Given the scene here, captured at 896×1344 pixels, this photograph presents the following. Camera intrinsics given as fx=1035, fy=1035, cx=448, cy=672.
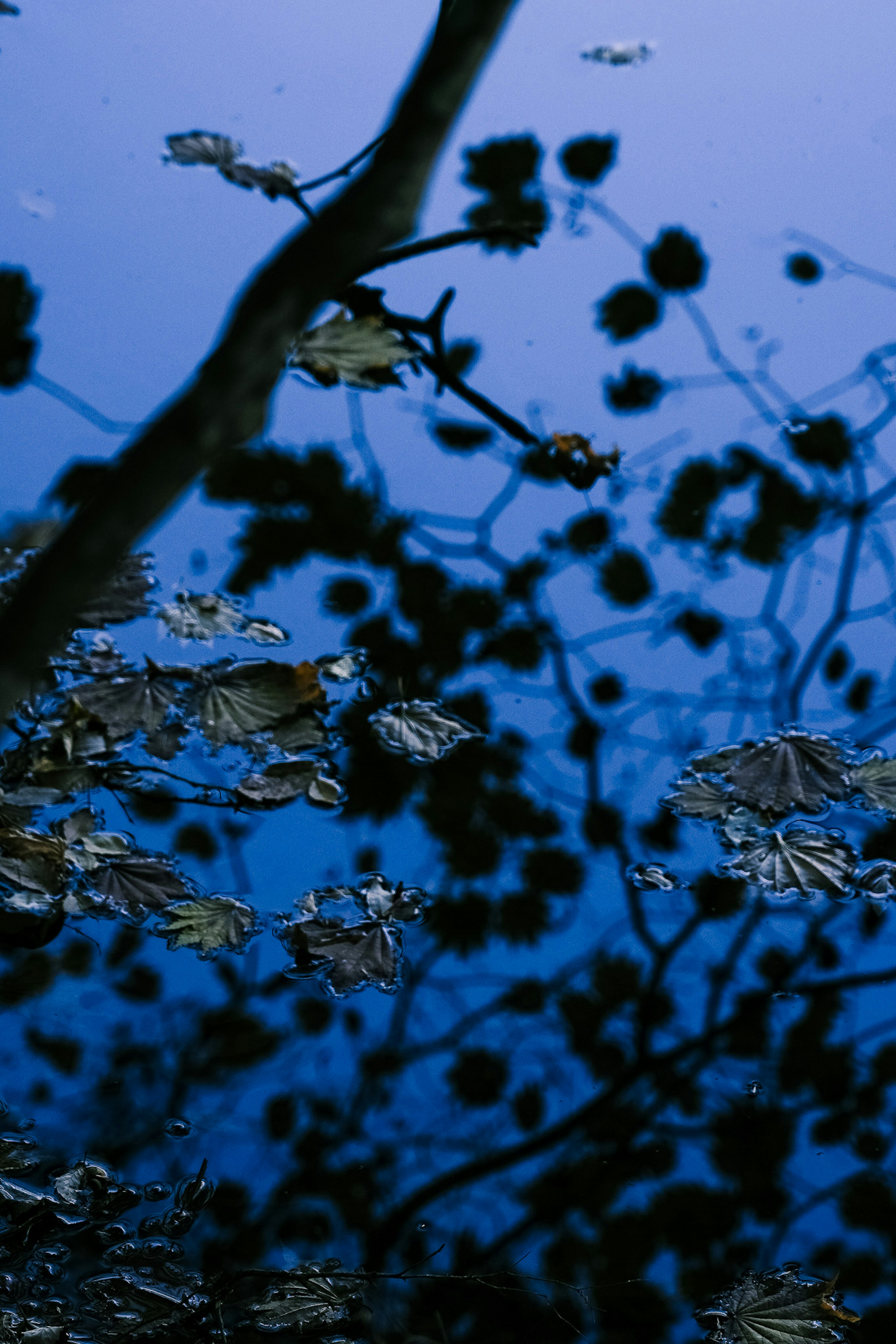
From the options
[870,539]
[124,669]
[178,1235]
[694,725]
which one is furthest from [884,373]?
[178,1235]

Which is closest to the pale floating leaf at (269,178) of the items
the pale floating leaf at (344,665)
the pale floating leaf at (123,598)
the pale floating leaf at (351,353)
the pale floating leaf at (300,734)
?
the pale floating leaf at (351,353)

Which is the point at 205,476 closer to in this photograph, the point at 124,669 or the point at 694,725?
the point at 124,669

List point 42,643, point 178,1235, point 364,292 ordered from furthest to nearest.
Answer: point 364,292 → point 178,1235 → point 42,643

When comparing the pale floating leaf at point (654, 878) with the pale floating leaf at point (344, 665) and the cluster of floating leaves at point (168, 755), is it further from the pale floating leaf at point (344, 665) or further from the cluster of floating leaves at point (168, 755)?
the pale floating leaf at point (344, 665)

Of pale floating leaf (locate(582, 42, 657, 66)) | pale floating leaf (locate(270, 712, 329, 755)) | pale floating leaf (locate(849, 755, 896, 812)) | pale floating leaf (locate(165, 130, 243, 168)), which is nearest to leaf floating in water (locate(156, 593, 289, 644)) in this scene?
pale floating leaf (locate(270, 712, 329, 755))

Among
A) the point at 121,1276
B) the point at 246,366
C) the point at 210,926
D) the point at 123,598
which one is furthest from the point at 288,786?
the point at 246,366

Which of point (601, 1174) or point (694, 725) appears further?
point (694, 725)

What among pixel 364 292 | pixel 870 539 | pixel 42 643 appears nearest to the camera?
pixel 42 643
